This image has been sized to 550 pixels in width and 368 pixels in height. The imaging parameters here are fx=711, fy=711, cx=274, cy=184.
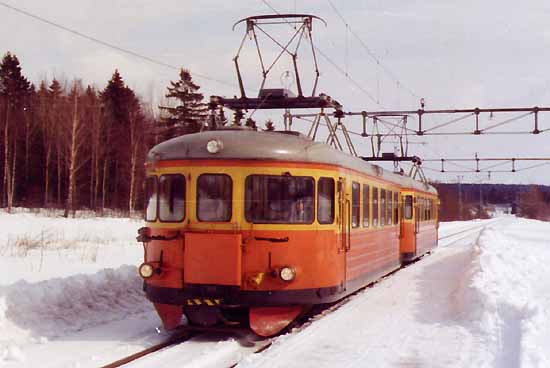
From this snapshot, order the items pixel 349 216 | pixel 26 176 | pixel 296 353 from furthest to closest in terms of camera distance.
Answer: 1. pixel 26 176
2. pixel 349 216
3. pixel 296 353

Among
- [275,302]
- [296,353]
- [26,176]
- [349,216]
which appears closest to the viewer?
[296,353]

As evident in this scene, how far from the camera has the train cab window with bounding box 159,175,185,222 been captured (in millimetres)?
9688

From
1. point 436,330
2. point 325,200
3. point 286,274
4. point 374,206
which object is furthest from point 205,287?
point 374,206

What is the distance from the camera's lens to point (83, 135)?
44.7 meters

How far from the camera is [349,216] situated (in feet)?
36.1

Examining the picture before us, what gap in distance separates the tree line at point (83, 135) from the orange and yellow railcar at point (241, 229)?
34.0 meters

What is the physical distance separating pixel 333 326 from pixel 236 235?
191 cm

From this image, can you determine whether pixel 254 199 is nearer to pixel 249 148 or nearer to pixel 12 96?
pixel 249 148

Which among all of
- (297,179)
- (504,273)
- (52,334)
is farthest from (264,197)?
(504,273)

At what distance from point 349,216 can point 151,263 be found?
3200mm

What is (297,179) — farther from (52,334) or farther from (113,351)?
(52,334)

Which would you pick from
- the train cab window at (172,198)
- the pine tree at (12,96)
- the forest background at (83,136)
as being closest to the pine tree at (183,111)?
the forest background at (83,136)

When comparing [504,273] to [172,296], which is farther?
[504,273]

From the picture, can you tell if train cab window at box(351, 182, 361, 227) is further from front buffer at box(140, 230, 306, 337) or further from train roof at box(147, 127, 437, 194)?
front buffer at box(140, 230, 306, 337)
